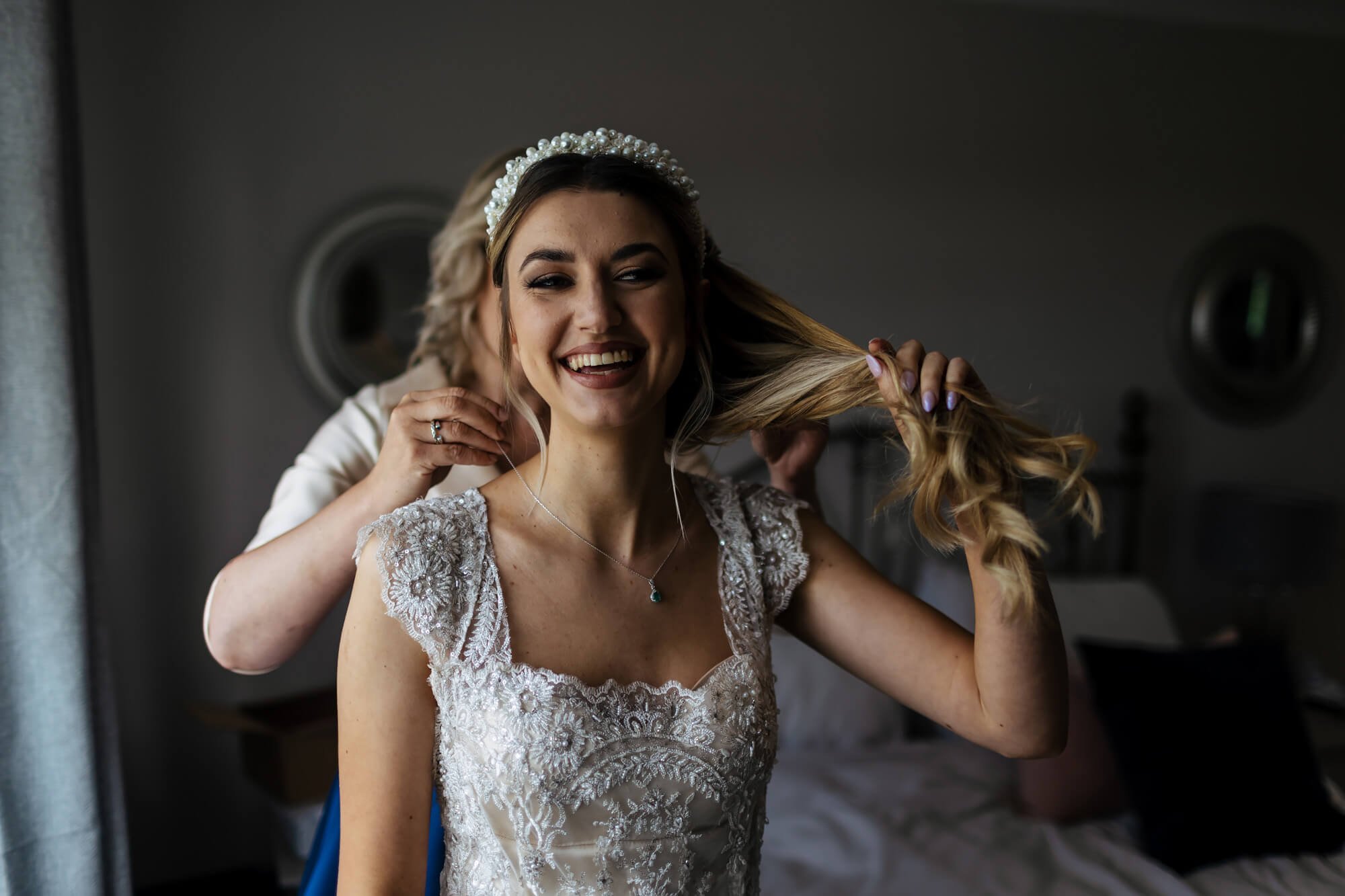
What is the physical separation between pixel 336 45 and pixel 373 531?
242cm

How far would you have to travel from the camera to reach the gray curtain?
5.86 ft

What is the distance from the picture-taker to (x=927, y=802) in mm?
2703

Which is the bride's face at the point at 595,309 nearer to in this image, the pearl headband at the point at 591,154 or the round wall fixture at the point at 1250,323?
the pearl headband at the point at 591,154

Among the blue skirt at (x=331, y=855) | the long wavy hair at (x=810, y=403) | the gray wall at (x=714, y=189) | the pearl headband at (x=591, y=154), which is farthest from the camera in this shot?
the gray wall at (x=714, y=189)

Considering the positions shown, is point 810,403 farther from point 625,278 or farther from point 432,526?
point 432,526

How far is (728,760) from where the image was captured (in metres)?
1.22

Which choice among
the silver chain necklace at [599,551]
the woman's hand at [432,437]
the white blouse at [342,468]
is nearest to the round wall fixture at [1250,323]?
the white blouse at [342,468]

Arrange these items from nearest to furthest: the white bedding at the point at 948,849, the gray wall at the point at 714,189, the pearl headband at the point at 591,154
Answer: the pearl headband at the point at 591,154 → the white bedding at the point at 948,849 → the gray wall at the point at 714,189

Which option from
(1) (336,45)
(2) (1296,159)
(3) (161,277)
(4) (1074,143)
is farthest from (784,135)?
(2) (1296,159)

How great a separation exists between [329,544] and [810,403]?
683 millimetres

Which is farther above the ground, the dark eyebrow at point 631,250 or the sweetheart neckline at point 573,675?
the dark eyebrow at point 631,250

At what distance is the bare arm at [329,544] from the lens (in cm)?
133

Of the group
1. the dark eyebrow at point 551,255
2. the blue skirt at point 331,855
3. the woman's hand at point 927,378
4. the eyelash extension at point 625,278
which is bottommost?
the blue skirt at point 331,855

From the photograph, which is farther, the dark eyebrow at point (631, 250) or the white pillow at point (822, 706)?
the white pillow at point (822, 706)
